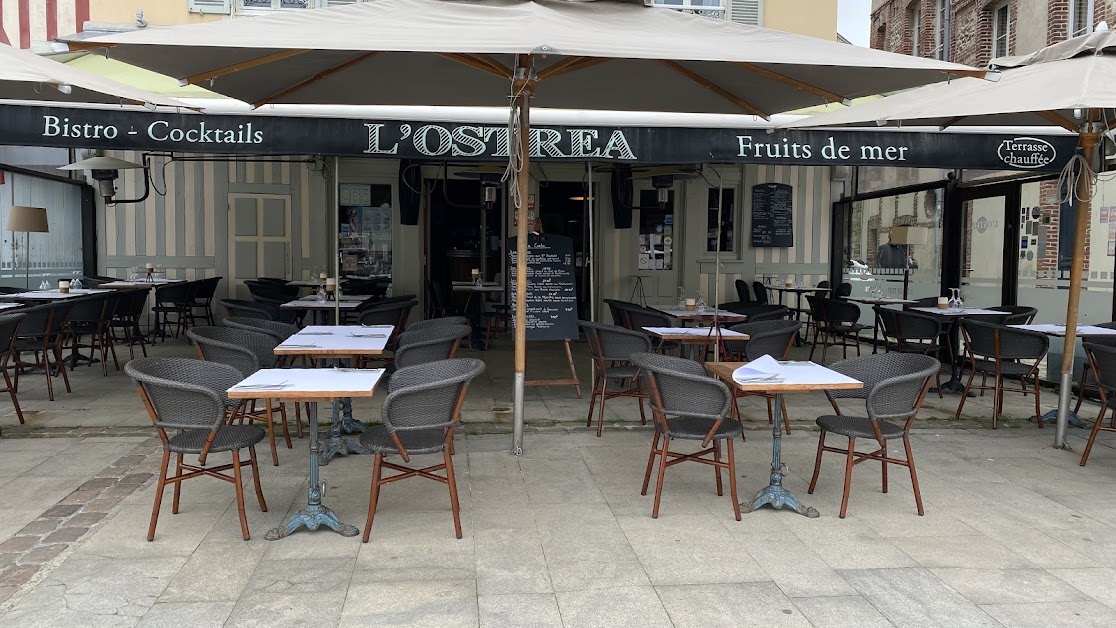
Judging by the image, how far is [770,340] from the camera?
17.4 feet

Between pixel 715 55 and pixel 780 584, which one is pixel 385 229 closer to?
pixel 715 55

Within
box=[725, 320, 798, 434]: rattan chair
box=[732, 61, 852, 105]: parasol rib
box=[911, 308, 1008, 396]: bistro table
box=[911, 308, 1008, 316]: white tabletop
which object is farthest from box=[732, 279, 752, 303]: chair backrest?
box=[732, 61, 852, 105]: parasol rib

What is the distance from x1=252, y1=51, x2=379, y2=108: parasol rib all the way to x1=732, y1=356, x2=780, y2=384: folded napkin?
269cm

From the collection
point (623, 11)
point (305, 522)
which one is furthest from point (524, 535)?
point (623, 11)

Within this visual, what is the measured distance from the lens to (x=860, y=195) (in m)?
10.5

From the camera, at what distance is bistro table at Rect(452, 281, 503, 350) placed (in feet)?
30.5

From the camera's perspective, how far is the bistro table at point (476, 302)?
30.5 feet

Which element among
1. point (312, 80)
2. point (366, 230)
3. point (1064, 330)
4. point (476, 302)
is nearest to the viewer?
point (312, 80)

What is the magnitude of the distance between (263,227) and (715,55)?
27.2 ft

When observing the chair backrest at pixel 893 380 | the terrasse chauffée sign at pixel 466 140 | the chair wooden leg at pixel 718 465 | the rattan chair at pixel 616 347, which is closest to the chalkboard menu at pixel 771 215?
the terrasse chauffée sign at pixel 466 140

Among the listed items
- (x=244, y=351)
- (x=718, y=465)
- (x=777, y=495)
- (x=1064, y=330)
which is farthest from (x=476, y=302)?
(x=777, y=495)

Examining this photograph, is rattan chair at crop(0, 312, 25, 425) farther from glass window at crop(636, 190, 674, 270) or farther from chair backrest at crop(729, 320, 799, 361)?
glass window at crop(636, 190, 674, 270)

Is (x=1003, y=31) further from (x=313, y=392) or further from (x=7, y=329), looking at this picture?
(x=7, y=329)

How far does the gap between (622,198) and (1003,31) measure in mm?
8062
